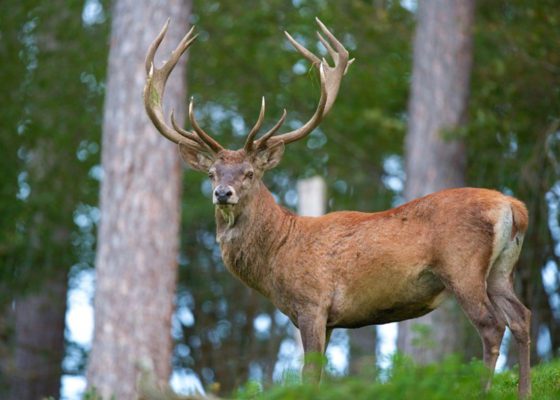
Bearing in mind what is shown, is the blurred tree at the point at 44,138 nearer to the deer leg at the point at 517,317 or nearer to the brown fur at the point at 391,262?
the brown fur at the point at 391,262

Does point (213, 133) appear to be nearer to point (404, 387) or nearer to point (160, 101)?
point (160, 101)

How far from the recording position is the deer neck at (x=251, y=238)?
839 cm

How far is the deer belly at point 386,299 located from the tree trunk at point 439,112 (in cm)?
647

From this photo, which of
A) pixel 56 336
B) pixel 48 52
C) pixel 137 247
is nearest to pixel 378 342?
pixel 56 336

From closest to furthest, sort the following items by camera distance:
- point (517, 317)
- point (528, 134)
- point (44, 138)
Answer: point (517, 317) < point (528, 134) < point (44, 138)

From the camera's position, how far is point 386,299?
26.2 feet

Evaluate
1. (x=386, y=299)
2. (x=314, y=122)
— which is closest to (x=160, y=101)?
(x=314, y=122)

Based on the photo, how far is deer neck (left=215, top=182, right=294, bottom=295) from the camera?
8391mm

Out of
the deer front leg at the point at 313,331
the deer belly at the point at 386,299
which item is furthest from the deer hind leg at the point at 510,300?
the deer front leg at the point at 313,331

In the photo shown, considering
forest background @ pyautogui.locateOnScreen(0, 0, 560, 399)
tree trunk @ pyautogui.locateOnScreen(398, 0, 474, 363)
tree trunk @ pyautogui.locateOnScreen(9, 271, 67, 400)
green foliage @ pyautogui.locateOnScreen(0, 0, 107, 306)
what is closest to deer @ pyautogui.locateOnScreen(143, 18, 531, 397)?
tree trunk @ pyautogui.locateOnScreen(398, 0, 474, 363)

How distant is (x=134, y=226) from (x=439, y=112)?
4782 millimetres

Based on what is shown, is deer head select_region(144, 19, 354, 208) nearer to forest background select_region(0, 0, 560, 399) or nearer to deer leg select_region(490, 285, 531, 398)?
deer leg select_region(490, 285, 531, 398)

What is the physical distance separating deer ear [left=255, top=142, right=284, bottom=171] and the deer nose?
639 millimetres

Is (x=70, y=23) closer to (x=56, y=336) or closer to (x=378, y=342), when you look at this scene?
(x=56, y=336)
